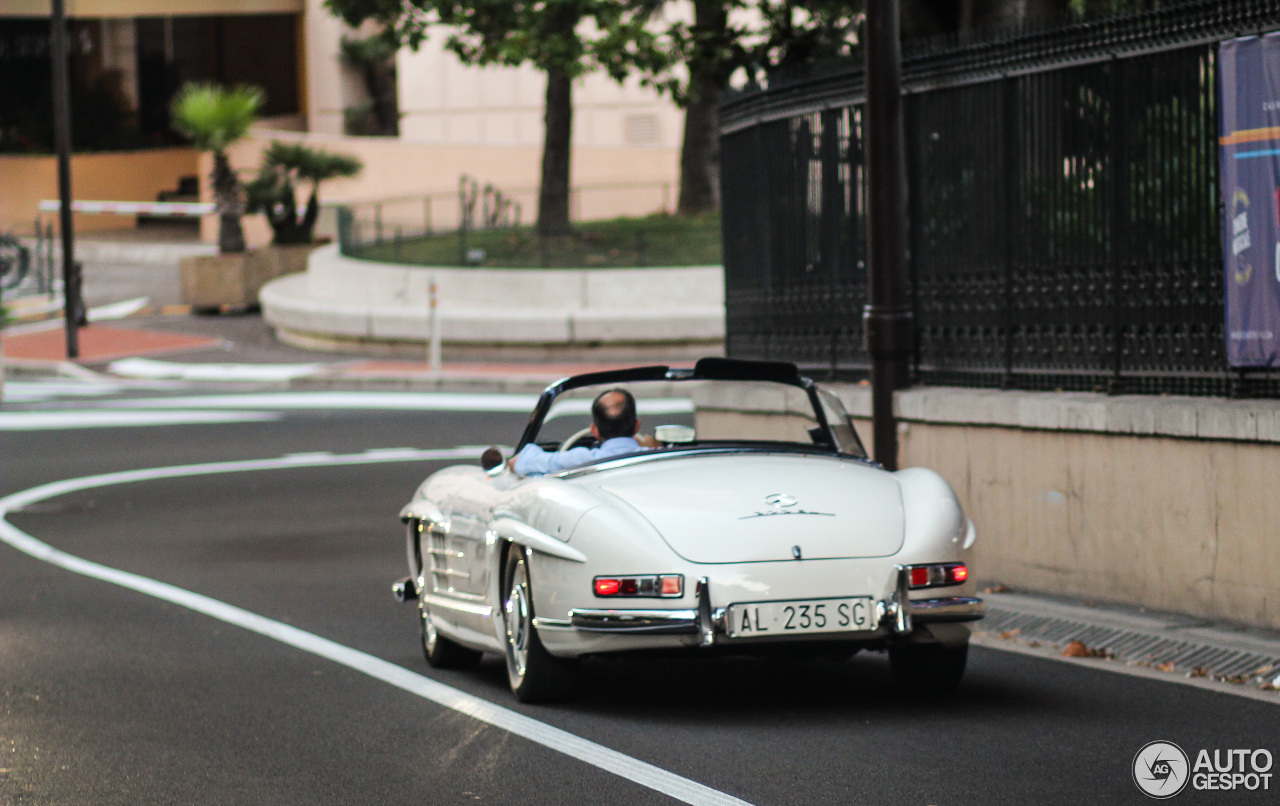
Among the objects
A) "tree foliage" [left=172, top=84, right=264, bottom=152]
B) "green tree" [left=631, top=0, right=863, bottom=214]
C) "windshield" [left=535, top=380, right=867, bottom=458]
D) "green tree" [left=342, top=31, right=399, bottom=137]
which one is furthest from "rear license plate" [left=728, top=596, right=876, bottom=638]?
"green tree" [left=342, top=31, right=399, bottom=137]

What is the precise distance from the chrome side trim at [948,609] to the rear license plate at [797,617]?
0.66 feet

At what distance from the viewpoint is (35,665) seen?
340 inches

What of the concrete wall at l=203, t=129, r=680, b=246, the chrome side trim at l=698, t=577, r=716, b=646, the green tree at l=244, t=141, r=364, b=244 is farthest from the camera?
the concrete wall at l=203, t=129, r=680, b=246

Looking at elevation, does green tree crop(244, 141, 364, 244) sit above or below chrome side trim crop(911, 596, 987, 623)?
above

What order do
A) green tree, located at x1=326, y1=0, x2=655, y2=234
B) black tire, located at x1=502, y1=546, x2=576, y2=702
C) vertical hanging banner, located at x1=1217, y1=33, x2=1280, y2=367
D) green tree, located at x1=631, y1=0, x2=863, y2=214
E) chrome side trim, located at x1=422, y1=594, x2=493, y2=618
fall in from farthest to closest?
green tree, located at x1=326, y1=0, x2=655, y2=234
green tree, located at x1=631, y1=0, x2=863, y2=214
vertical hanging banner, located at x1=1217, y1=33, x2=1280, y2=367
chrome side trim, located at x1=422, y1=594, x2=493, y2=618
black tire, located at x1=502, y1=546, x2=576, y2=702

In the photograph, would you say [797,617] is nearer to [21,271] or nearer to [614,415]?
[614,415]

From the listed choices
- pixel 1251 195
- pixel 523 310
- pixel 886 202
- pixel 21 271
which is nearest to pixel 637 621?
pixel 1251 195

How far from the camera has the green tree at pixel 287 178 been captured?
40.0m

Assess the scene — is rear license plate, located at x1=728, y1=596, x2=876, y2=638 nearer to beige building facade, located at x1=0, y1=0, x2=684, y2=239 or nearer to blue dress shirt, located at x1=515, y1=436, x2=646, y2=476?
blue dress shirt, located at x1=515, y1=436, x2=646, y2=476

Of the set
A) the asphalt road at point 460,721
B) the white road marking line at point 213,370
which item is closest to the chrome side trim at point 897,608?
the asphalt road at point 460,721

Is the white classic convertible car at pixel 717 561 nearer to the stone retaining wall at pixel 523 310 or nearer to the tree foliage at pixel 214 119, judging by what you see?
the stone retaining wall at pixel 523 310

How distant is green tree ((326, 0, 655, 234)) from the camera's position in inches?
995

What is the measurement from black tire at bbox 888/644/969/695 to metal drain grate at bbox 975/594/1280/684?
1.13 m

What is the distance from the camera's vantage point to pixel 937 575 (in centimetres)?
691
